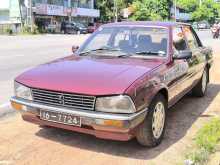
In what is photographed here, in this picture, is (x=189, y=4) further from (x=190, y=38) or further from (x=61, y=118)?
(x=61, y=118)

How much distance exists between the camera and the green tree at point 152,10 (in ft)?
219

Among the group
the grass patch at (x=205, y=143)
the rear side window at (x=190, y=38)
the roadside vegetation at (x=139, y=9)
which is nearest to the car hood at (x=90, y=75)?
the grass patch at (x=205, y=143)

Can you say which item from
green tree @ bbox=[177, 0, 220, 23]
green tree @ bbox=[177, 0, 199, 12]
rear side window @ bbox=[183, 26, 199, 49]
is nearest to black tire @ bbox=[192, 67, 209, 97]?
rear side window @ bbox=[183, 26, 199, 49]

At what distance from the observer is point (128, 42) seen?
6.05 metres

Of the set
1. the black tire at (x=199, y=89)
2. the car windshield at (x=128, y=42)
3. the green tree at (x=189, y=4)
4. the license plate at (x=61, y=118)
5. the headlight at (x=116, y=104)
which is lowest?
the black tire at (x=199, y=89)

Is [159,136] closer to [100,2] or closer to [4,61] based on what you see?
[4,61]

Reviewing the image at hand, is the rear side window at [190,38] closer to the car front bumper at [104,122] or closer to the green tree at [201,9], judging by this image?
the car front bumper at [104,122]

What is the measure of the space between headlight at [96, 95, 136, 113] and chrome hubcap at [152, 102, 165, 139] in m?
0.65

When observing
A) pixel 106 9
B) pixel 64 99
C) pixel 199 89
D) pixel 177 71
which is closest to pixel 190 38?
pixel 199 89

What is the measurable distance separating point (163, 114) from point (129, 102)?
1.05 metres

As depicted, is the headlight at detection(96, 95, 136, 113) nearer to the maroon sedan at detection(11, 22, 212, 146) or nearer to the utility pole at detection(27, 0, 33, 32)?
the maroon sedan at detection(11, 22, 212, 146)

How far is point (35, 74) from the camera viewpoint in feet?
16.6

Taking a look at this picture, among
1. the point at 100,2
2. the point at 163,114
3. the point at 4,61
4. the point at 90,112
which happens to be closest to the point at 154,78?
the point at 163,114

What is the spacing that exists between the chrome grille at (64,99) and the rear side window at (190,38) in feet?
10.4
